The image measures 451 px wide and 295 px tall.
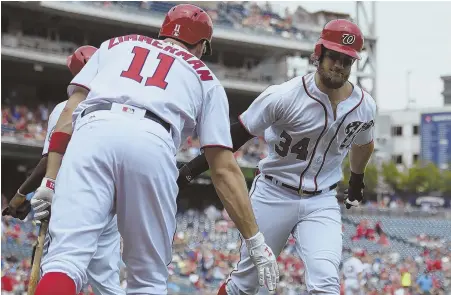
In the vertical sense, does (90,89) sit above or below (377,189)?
above

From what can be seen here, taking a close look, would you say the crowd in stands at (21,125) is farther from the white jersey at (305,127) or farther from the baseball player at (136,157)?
the baseball player at (136,157)

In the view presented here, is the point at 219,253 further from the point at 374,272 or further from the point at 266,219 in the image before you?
the point at 266,219

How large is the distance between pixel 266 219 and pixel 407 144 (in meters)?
63.4

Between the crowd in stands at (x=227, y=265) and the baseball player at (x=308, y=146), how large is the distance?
943 centimetres

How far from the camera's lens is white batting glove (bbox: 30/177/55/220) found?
4254mm

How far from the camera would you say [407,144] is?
6750 cm

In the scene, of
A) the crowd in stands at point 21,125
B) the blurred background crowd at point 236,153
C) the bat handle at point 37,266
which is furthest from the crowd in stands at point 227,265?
the bat handle at point 37,266

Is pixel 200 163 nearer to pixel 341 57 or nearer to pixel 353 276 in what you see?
pixel 341 57

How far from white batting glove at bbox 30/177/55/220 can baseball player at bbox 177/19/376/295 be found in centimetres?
145

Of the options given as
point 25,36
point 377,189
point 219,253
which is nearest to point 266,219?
point 219,253

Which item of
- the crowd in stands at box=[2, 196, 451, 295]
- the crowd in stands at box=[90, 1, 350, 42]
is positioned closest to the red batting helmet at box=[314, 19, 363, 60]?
the crowd in stands at box=[2, 196, 451, 295]

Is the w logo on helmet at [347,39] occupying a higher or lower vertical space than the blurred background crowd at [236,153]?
higher

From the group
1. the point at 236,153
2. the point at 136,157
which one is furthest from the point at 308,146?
the point at 236,153

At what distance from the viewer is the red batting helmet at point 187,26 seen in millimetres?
4332
